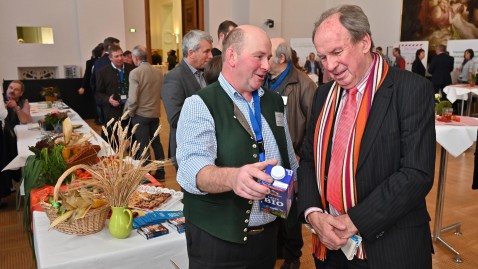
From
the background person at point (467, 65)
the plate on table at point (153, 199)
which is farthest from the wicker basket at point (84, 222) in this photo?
the background person at point (467, 65)

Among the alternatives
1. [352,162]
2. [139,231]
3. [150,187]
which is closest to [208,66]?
[150,187]

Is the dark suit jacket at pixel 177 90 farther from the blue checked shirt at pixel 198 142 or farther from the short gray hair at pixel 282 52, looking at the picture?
the blue checked shirt at pixel 198 142

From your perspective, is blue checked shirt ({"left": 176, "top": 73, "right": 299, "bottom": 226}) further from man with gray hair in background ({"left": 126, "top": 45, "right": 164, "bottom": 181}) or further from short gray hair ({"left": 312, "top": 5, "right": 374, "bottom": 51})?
man with gray hair in background ({"left": 126, "top": 45, "right": 164, "bottom": 181})

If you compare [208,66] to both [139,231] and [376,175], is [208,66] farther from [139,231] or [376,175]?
[376,175]

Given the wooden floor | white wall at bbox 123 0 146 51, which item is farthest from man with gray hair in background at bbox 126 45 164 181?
white wall at bbox 123 0 146 51

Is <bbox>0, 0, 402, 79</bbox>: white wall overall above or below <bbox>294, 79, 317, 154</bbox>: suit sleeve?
above

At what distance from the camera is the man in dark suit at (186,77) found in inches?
109

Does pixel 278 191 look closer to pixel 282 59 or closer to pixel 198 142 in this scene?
pixel 198 142

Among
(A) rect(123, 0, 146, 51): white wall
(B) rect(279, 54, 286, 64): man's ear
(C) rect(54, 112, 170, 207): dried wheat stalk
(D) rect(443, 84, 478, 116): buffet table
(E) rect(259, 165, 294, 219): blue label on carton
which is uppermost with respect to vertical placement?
(A) rect(123, 0, 146, 51): white wall

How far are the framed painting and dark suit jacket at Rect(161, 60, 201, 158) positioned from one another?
10.4 meters

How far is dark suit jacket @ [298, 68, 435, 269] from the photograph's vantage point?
48.4 inches

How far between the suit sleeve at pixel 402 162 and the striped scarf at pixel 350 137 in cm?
5

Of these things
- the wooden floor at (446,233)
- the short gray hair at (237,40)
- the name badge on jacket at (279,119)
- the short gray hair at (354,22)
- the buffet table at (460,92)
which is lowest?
the wooden floor at (446,233)

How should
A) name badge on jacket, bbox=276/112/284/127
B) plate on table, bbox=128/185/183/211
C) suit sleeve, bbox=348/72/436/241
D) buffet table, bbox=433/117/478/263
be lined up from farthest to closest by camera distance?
buffet table, bbox=433/117/478/263 → plate on table, bbox=128/185/183/211 → name badge on jacket, bbox=276/112/284/127 → suit sleeve, bbox=348/72/436/241
